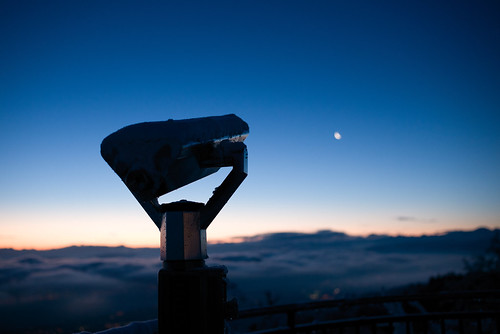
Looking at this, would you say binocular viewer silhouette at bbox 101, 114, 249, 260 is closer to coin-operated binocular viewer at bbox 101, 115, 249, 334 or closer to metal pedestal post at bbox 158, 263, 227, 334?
coin-operated binocular viewer at bbox 101, 115, 249, 334

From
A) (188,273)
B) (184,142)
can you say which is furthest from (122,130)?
(188,273)

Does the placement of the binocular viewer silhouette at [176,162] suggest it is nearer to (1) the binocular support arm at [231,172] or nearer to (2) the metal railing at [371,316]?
(1) the binocular support arm at [231,172]

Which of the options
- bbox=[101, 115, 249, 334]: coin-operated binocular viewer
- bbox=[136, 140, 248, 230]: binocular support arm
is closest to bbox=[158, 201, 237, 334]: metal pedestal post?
bbox=[101, 115, 249, 334]: coin-operated binocular viewer

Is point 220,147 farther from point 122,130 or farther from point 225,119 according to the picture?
point 122,130

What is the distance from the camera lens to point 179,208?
1.89 meters

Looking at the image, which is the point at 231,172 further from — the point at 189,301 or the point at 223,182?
the point at 189,301

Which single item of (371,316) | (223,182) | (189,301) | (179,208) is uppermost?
(223,182)

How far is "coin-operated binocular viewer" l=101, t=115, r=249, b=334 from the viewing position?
5.53 ft

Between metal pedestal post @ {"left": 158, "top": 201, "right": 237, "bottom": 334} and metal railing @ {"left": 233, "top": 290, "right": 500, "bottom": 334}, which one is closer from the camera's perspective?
metal pedestal post @ {"left": 158, "top": 201, "right": 237, "bottom": 334}

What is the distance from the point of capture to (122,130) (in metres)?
1.79

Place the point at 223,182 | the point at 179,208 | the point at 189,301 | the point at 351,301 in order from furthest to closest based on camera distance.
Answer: the point at 351,301 → the point at 223,182 → the point at 179,208 → the point at 189,301

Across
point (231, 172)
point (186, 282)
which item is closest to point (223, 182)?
point (231, 172)

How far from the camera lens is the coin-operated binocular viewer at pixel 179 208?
1.68m

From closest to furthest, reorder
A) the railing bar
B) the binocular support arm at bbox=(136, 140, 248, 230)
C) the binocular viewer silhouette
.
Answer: the binocular viewer silhouette → the binocular support arm at bbox=(136, 140, 248, 230) → the railing bar
